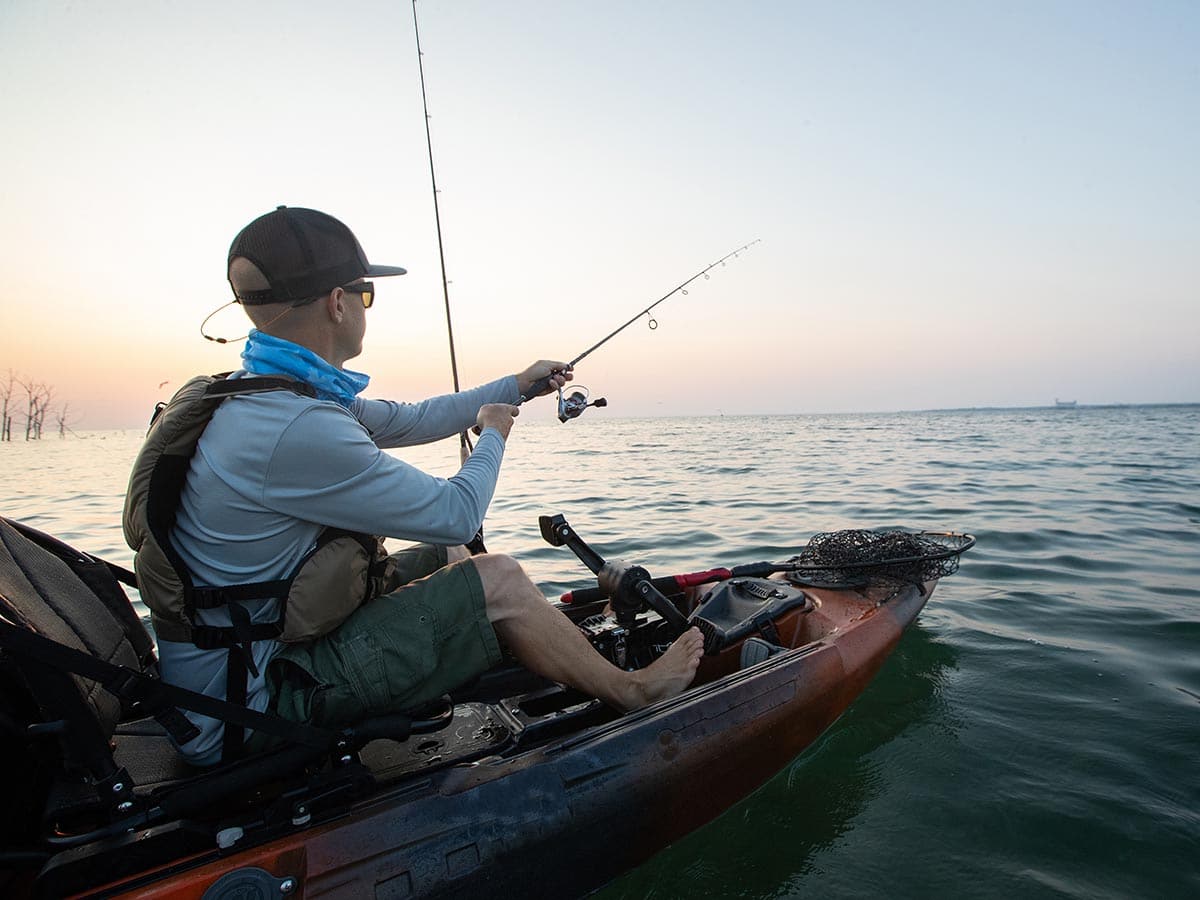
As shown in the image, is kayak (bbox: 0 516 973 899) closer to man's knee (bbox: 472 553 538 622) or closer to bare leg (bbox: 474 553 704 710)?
bare leg (bbox: 474 553 704 710)

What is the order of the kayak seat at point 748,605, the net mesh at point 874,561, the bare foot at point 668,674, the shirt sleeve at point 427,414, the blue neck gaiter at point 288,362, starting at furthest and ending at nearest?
the net mesh at point 874,561 < the kayak seat at point 748,605 < the shirt sleeve at point 427,414 < the bare foot at point 668,674 < the blue neck gaiter at point 288,362

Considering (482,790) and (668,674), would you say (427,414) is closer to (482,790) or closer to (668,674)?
(668,674)

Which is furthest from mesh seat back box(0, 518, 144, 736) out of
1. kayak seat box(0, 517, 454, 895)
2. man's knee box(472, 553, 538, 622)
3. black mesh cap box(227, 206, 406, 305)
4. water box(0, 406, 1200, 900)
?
water box(0, 406, 1200, 900)

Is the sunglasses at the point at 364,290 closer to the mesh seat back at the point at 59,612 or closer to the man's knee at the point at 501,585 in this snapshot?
the man's knee at the point at 501,585

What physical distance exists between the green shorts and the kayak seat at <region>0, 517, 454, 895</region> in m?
0.09

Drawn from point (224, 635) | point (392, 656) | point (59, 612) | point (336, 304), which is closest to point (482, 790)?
point (392, 656)

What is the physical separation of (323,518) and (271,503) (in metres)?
0.16

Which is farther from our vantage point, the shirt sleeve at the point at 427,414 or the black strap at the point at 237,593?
the shirt sleeve at the point at 427,414

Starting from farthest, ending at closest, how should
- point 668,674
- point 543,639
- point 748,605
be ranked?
point 748,605 → point 668,674 → point 543,639

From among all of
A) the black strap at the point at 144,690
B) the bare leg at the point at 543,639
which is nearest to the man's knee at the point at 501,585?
the bare leg at the point at 543,639

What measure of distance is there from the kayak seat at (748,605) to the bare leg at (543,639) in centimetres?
94

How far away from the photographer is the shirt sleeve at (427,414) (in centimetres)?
354

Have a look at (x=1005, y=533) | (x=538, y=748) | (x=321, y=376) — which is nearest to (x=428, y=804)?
(x=538, y=748)

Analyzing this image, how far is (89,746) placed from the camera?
1.94m
